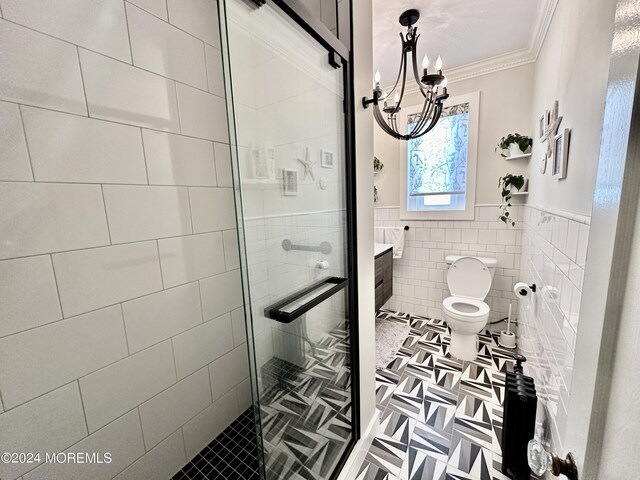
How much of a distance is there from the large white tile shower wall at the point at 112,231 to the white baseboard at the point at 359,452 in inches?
29.5

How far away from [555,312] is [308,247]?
1.08 meters

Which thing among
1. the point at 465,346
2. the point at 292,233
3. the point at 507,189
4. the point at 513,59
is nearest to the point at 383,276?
the point at 465,346

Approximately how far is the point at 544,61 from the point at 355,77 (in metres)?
1.56

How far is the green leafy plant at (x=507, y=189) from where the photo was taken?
2.23 m

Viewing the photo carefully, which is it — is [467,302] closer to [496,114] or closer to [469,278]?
[469,278]

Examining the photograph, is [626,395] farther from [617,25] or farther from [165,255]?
[165,255]

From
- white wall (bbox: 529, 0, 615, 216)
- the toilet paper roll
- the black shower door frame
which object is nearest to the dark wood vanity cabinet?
the toilet paper roll

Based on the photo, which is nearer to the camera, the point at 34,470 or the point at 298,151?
the point at 34,470

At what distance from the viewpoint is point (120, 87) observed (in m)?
1.00

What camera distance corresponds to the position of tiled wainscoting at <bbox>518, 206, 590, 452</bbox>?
846mm

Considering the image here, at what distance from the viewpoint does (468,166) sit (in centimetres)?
251

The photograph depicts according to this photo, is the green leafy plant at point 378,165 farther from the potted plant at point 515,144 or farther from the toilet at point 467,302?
the toilet at point 467,302

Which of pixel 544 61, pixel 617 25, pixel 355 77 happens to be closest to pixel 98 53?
pixel 355 77

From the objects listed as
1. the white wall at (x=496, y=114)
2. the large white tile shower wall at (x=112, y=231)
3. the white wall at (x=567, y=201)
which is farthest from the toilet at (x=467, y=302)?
the large white tile shower wall at (x=112, y=231)
